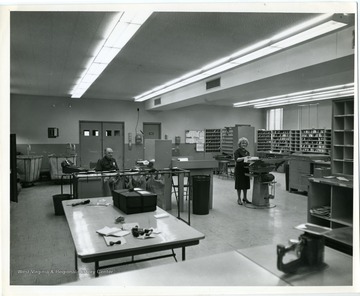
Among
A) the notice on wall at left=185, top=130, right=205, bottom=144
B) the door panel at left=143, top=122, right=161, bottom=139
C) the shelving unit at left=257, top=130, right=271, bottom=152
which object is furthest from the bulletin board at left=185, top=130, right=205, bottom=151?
the shelving unit at left=257, top=130, right=271, bottom=152

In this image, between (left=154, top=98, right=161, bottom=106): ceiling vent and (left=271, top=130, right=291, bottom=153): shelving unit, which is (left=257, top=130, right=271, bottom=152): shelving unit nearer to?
(left=271, top=130, right=291, bottom=153): shelving unit

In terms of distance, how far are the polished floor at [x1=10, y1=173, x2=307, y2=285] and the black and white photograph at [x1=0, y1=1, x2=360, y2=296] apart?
0.03 meters

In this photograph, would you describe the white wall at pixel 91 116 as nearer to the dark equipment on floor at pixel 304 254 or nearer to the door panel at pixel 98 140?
the door panel at pixel 98 140

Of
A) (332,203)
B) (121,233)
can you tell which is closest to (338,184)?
(332,203)

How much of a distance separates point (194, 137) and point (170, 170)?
292 inches

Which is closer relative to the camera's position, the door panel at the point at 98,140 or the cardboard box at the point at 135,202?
the cardboard box at the point at 135,202

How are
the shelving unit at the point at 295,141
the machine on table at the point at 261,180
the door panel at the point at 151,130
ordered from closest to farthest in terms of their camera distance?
1. the machine on table at the point at 261,180
2. the shelving unit at the point at 295,141
3. the door panel at the point at 151,130

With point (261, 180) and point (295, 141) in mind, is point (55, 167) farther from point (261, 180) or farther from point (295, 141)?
point (295, 141)

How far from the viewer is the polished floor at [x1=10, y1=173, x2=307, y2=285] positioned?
128 inches

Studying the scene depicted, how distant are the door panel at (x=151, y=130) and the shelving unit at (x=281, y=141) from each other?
5.37 m

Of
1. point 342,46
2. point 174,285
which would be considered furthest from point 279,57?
point 174,285

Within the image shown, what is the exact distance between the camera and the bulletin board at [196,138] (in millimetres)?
12750

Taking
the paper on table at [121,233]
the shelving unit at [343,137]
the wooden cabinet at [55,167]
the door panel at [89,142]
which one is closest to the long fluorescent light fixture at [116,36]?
the paper on table at [121,233]

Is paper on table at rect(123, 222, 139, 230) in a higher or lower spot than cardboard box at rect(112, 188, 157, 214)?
lower
